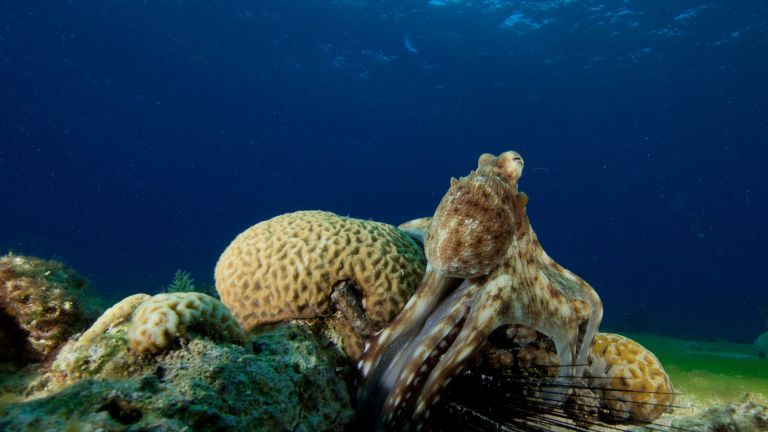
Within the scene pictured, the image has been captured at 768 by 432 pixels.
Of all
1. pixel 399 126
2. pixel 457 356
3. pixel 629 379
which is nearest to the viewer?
pixel 457 356

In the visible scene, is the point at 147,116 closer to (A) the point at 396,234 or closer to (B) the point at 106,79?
(B) the point at 106,79

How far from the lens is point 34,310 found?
9.78 feet

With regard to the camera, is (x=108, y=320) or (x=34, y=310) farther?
(x=34, y=310)

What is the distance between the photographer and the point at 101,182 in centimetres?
10406

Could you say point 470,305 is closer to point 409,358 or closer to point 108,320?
point 409,358

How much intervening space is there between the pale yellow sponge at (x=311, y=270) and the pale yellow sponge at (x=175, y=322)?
0.91 metres

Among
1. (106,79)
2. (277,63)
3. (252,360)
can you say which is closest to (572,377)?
(252,360)

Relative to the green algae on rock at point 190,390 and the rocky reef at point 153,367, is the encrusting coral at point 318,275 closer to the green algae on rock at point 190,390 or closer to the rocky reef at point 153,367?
the rocky reef at point 153,367

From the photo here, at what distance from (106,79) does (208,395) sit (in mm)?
67441

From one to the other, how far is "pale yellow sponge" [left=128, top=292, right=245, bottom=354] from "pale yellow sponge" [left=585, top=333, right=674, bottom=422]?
2968 mm

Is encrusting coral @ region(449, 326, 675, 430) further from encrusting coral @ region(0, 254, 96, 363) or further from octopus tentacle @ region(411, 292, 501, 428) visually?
encrusting coral @ region(0, 254, 96, 363)

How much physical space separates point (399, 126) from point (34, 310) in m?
71.7

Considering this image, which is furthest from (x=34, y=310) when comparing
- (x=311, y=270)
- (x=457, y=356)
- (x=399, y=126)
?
(x=399, y=126)

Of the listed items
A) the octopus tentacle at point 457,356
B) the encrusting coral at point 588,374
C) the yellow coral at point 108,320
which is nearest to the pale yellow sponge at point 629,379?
the encrusting coral at point 588,374
